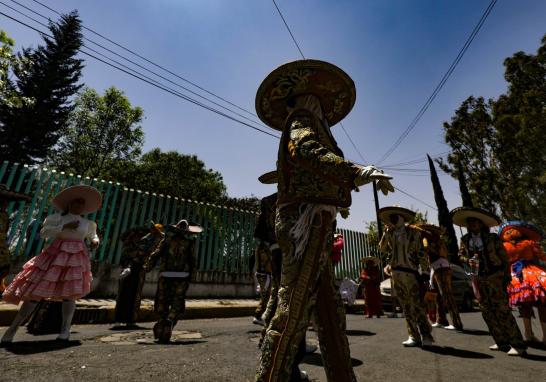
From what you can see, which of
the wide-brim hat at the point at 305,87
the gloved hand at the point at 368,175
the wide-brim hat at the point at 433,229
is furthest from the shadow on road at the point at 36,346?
the wide-brim hat at the point at 433,229

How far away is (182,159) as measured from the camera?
25.7m

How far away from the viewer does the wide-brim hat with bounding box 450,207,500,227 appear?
14.7 ft

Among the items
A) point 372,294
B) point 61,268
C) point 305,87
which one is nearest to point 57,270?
point 61,268

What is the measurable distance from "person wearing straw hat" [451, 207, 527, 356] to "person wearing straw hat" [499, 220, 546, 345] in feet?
1.11

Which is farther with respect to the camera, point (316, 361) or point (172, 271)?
point (172, 271)

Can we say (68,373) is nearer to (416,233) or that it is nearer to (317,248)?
(317,248)

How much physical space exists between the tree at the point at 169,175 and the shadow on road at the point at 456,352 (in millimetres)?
20948

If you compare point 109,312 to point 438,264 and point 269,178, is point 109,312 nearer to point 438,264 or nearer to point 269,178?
point 269,178

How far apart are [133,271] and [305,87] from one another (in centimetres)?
544

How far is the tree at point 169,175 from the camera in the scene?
23781mm

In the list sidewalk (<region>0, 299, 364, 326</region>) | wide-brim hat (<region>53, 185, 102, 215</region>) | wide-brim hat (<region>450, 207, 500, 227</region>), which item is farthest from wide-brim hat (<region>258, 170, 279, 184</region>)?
sidewalk (<region>0, 299, 364, 326</region>)

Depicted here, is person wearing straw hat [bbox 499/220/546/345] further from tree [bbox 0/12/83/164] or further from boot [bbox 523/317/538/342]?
tree [bbox 0/12/83/164]

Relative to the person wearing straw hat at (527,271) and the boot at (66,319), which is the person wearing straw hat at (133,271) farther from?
the person wearing straw hat at (527,271)

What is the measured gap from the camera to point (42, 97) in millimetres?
22719
